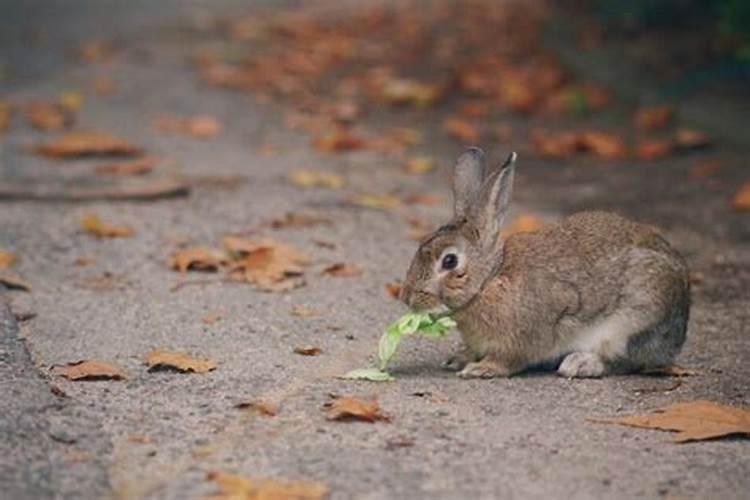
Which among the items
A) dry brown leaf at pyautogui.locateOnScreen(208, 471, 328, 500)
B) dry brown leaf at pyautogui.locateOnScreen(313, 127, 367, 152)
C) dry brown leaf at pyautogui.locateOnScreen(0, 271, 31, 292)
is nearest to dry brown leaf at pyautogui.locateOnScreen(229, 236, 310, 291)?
dry brown leaf at pyautogui.locateOnScreen(0, 271, 31, 292)

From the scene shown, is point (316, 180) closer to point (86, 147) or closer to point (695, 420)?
point (86, 147)

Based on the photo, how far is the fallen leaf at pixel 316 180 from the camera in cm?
952

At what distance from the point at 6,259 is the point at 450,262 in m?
2.63

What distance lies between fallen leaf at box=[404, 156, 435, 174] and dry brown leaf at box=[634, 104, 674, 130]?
1.69 meters

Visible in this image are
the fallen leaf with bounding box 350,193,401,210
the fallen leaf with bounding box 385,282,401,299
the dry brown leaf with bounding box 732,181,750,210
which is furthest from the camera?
the fallen leaf with bounding box 350,193,401,210

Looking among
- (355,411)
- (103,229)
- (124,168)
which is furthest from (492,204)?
(124,168)

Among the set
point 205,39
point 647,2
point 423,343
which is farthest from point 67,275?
point 205,39

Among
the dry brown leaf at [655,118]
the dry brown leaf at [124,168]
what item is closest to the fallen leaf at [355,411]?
the dry brown leaf at [124,168]

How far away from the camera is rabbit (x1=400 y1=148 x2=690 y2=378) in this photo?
5.56 m

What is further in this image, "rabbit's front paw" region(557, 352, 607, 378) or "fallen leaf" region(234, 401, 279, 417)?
"rabbit's front paw" region(557, 352, 607, 378)

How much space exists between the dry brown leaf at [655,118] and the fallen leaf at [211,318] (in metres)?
5.33

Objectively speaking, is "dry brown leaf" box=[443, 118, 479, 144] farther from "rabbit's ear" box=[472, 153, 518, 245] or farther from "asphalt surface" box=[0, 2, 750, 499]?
"rabbit's ear" box=[472, 153, 518, 245]

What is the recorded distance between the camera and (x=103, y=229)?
803 centimetres

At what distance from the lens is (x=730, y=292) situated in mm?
7141
